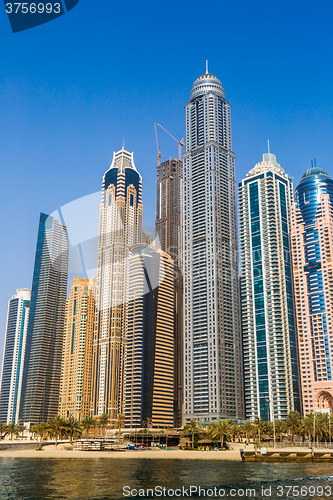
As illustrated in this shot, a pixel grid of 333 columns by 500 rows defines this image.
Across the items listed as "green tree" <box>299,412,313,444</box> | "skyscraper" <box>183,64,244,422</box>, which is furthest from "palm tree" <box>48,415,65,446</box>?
"skyscraper" <box>183,64,244,422</box>

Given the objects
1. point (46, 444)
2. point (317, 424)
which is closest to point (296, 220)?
point (317, 424)

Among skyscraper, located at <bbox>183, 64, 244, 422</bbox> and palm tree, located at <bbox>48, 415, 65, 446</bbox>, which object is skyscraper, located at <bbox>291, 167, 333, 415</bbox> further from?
palm tree, located at <bbox>48, 415, 65, 446</bbox>

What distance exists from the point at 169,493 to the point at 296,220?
151 m

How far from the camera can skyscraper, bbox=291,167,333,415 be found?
6550 inches

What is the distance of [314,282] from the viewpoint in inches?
6875

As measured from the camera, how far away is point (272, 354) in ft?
560

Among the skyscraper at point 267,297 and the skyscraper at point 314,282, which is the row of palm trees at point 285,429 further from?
the skyscraper at point 314,282

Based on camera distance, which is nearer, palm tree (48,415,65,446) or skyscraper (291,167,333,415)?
palm tree (48,415,65,446)

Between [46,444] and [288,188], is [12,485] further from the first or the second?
[288,188]
